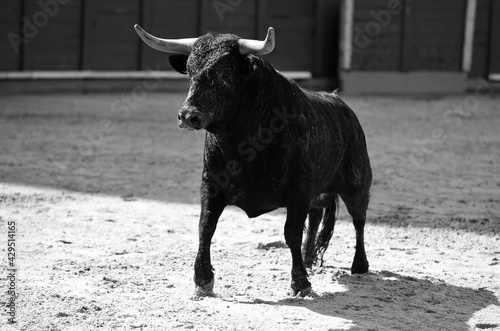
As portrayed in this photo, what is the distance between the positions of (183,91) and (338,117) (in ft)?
30.8

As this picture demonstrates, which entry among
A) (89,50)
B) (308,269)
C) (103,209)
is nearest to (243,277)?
(308,269)

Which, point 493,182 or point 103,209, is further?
point 493,182

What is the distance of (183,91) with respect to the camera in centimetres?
1392

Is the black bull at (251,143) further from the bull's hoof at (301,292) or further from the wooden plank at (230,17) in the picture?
the wooden plank at (230,17)

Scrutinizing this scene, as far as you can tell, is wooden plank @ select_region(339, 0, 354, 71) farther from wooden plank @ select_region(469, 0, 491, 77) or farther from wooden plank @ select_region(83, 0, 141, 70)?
wooden plank @ select_region(83, 0, 141, 70)

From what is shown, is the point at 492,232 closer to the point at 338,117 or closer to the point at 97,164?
the point at 338,117

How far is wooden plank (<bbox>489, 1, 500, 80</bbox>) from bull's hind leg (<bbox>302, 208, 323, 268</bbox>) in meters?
11.6

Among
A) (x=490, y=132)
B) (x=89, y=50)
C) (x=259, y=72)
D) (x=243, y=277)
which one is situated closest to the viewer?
(x=259, y=72)

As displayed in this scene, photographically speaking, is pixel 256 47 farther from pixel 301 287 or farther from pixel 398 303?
pixel 398 303

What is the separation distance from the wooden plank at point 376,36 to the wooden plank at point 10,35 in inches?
205

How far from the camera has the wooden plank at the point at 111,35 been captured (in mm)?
13242

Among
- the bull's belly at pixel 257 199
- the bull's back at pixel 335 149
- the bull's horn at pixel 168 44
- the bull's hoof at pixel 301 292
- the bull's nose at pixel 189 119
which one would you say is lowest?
the bull's hoof at pixel 301 292

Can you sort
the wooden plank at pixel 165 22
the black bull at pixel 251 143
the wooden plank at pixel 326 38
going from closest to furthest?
1. the black bull at pixel 251 143
2. the wooden plank at pixel 165 22
3. the wooden plank at pixel 326 38

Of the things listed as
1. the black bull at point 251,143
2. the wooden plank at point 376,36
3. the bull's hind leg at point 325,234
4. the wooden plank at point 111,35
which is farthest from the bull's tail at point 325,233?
the wooden plank at point 376,36
